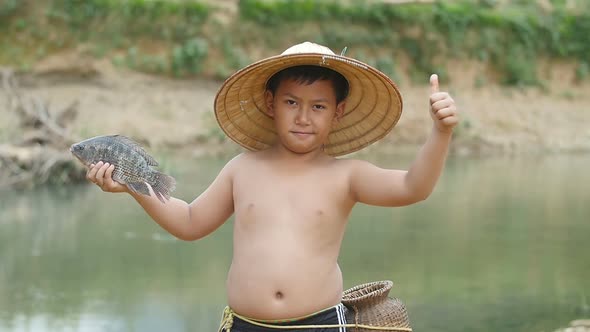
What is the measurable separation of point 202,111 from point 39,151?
15.5 feet

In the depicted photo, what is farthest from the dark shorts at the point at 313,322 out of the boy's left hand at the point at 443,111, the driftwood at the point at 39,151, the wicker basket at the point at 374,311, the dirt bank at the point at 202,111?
the dirt bank at the point at 202,111

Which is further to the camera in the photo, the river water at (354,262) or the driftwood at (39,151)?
the driftwood at (39,151)

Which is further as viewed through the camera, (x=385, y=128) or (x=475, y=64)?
(x=475, y=64)

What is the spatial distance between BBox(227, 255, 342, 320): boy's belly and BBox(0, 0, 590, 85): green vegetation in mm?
12117

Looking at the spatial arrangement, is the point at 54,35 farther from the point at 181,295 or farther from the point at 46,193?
the point at 181,295

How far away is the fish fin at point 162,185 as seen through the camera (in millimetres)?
2584

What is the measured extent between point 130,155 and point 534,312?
2.93 meters

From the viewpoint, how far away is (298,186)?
103 inches

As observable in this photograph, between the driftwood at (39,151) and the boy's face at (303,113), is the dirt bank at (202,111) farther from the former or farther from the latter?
the boy's face at (303,113)

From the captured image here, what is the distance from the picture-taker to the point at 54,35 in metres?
14.5

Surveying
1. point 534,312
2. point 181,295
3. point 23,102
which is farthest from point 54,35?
point 534,312

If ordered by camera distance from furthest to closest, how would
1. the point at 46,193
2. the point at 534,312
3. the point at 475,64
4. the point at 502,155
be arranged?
the point at 475,64 < the point at 502,155 < the point at 46,193 < the point at 534,312

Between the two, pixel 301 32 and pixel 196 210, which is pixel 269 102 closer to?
pixel 196 210

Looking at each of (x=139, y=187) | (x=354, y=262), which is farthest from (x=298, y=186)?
(x=354, y=262)
